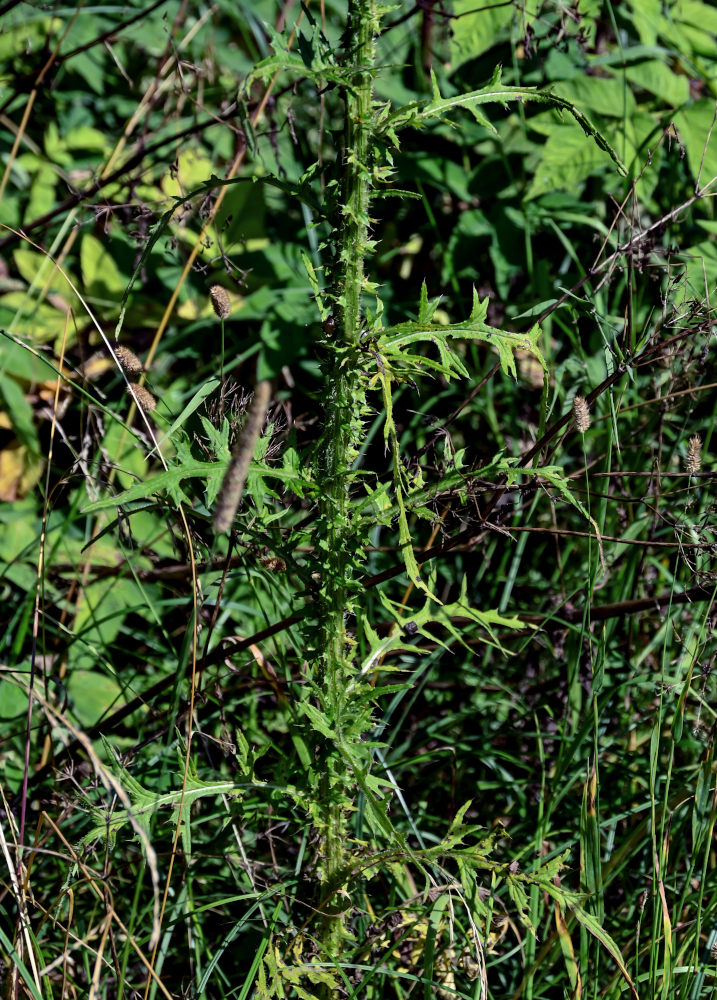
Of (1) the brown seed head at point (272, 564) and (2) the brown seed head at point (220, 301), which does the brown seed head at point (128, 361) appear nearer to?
(2) the brown seed head at point (220, 301)

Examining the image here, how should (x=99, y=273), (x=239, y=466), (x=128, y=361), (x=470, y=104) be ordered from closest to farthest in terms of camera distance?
(x=239, y=466) < (x=470, y=104) < (x=128, y=361) < (x=99, y=273)

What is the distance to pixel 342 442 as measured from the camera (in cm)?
131

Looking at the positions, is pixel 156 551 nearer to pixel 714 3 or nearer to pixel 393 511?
pixel 393 511

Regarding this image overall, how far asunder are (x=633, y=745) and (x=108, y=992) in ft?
3.89

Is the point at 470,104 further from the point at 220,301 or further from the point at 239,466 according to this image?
the point at 239,466

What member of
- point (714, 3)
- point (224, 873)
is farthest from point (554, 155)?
point (224, 873)

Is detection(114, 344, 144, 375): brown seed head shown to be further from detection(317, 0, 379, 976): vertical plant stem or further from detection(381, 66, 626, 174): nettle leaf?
detection(381, 66, 626, 174): nettle leaf

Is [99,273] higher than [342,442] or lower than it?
higher

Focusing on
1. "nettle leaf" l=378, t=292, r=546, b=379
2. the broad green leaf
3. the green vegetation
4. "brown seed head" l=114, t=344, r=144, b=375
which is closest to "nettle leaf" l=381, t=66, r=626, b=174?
the green vegetation

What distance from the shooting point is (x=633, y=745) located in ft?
6.66

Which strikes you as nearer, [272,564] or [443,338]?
[443,338]

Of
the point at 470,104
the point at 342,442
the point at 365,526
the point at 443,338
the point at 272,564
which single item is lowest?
the point at 272,564

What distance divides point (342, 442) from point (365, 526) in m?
0.13

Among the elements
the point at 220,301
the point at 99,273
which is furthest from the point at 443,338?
the point at 99,273
